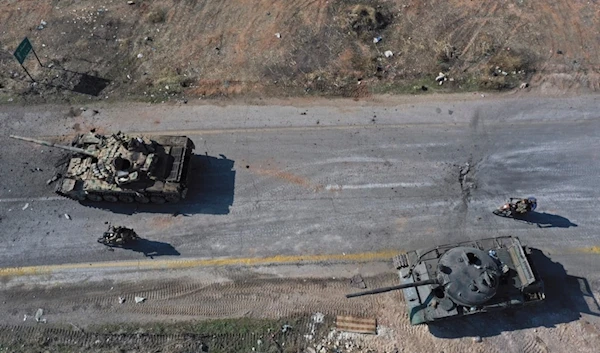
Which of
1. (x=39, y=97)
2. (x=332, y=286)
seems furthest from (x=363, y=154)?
(x=39, y=97)

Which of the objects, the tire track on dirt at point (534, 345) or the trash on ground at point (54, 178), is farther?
the trash on ground at point (54, 178)

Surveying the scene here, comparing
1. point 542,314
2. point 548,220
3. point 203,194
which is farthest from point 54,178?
point 548,220

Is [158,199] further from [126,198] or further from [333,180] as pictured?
[333,180]

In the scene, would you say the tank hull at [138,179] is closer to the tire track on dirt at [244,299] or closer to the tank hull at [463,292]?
the tire track on dirt at [244,299]

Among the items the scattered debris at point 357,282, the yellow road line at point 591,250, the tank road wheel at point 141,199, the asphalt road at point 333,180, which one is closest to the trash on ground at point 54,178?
the asphalt road at point 333,180

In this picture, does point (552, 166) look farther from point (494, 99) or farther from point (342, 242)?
point (342, 242)

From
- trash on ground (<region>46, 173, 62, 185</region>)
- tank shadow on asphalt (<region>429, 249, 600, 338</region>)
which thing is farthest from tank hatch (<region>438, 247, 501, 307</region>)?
trash on ground (<region>46, 173, 62, 185</region>)

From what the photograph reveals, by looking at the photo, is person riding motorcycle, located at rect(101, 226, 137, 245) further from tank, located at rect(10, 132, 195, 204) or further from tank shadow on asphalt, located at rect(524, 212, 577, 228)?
tank shadow on asphalt, located at rect(524, 212, 577, 228)
